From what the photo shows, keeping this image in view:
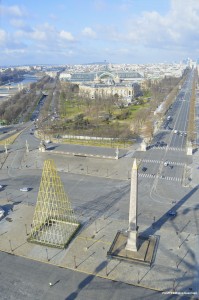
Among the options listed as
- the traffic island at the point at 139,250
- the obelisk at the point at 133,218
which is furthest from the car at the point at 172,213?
the obelisk at the point at 133,218

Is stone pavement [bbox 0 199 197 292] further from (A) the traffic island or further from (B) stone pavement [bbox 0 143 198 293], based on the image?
(A) the traffic island

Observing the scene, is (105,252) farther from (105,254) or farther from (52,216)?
(52,216)

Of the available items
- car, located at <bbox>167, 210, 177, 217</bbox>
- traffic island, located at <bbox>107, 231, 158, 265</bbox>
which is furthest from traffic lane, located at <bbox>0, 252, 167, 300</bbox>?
car, located at <bbox>167, 210, 177, 217</bbox>

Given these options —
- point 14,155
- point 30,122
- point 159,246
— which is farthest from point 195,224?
point 30,122

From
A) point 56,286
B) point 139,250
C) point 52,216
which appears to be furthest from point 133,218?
point 52,216

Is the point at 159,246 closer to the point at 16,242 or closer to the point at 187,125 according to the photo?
the point at 16,242

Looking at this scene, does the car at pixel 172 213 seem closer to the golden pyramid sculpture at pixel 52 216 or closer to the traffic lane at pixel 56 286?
the golden pyramid sculpture at pixel 52 216
